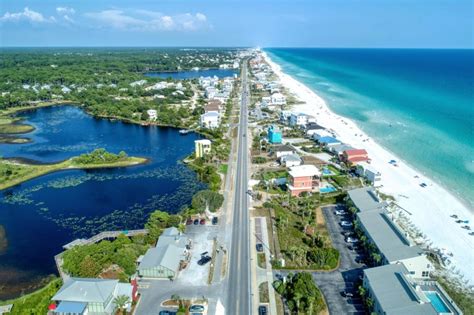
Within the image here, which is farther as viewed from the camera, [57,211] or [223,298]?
[57,211]

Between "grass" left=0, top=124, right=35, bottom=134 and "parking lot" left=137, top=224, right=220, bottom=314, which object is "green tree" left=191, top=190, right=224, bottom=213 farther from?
"grass" left=0, top=124, right=35, bottom=134

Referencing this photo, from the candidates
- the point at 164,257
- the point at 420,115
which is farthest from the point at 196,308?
the point at 420,115

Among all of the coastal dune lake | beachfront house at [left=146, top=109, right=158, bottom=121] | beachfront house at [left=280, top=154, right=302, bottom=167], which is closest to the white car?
beachfront house at [left=280, top=154, right=302, bottom=167]

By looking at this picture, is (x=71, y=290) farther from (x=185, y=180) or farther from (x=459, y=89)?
(x=459, y=89)

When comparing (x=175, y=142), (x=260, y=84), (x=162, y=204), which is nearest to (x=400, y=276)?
(x=162, y=204)

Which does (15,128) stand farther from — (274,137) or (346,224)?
(346,224)
